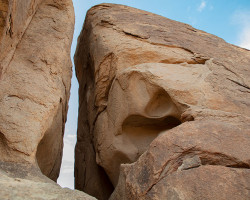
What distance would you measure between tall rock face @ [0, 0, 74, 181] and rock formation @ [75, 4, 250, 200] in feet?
1.87

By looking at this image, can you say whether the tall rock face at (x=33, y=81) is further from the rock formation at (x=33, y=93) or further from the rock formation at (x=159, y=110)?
the rock formation at (x=159, y=110)

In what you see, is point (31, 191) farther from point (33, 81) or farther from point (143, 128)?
point (143, 128)

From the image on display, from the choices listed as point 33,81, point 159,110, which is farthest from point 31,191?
A: point 159,110

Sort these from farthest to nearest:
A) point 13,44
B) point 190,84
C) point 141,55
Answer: point 141,55, point 13,44, point 190,84

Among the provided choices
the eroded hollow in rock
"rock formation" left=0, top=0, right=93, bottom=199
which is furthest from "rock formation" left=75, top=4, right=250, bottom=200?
"rock formation" left=0, top=0, right=93, bottom=199

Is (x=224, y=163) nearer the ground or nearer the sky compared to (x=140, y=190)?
nearer the sky

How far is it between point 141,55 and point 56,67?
1041mm

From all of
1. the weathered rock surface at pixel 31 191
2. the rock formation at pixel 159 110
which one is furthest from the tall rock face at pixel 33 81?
the weathered rock surface at pixel 31 191

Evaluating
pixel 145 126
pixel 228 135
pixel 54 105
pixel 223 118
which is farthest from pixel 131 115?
pixel 228 135

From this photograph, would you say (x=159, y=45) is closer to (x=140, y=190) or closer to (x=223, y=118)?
(x=223, y=118)

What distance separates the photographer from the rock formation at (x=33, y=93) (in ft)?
8.11

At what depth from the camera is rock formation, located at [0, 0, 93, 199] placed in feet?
8.11

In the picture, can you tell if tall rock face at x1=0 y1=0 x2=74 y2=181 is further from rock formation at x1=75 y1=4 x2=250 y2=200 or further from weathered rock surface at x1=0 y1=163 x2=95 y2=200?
weathered rock surface at x1=0 y1=163 x2=95 y2=200

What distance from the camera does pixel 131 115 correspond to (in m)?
3.67
